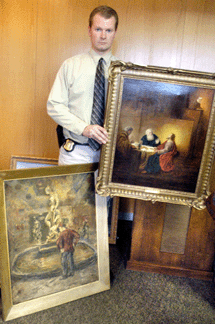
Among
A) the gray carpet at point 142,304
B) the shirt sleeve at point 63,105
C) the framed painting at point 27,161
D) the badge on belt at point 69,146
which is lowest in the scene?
the gray carpet at point 142,304

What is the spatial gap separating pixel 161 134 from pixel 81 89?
0.58 meters

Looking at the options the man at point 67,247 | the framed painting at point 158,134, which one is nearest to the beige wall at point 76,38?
the framed painting at point 158,134

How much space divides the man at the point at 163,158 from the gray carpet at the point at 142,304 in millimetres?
896

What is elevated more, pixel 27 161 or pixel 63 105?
pixel 63 105

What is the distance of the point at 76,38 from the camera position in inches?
96.3

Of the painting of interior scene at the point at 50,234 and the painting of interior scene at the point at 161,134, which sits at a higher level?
the painting of interior scene at the point at 161,134

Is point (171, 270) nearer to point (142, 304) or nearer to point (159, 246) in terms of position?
point (159, 246)

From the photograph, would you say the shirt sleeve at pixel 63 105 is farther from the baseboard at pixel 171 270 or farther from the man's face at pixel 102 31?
the baseboard at pixel 171 270

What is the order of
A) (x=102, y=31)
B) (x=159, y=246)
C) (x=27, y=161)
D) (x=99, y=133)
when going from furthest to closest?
(x=27, y=161) → (x=159, y=246) → (x=102, y=31) → (x=99, y=133)

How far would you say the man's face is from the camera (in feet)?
4.89

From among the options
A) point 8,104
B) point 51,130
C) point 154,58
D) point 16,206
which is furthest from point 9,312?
point 154,58

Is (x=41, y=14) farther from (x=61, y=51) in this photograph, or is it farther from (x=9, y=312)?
(x=9, y=312)

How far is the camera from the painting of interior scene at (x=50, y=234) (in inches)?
56.1

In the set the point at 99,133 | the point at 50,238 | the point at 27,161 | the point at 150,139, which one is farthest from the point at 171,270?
the point at 27,161
